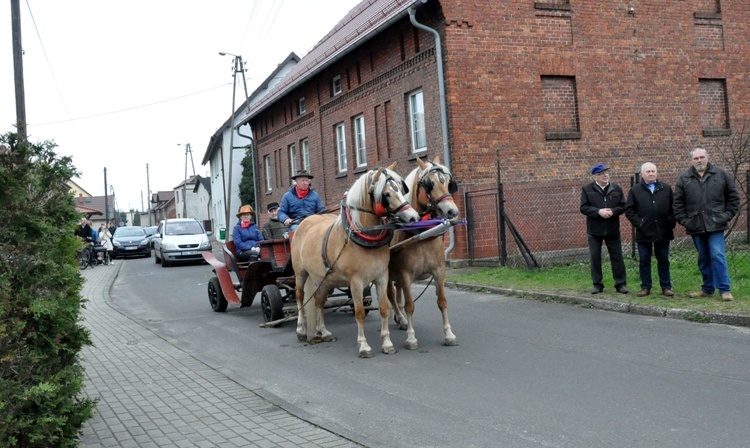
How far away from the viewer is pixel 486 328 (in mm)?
9133

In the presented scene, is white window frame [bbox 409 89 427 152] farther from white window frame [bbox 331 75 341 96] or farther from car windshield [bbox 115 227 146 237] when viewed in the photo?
A: car windshield [bbox 115 227 146 237]

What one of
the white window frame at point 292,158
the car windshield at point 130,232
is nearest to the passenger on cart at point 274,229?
the white window frame at point 292,158

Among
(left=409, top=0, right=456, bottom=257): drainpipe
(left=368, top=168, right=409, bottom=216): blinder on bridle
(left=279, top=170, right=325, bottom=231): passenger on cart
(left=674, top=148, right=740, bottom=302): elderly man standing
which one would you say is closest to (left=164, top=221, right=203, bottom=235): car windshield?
(left=409, top=0, right=456, bottom=257): drainpipe

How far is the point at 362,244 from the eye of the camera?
744 cm

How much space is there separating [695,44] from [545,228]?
286 inches

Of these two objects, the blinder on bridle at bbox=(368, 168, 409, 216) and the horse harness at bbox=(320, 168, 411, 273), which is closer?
the blinder on bridle at bbox=(368, 168, 409, 216)

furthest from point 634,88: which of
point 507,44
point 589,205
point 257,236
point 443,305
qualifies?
point 443,305

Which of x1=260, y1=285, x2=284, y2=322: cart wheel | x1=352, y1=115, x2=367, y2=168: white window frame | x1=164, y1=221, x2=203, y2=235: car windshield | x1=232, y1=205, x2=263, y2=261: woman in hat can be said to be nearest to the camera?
x1=260, y1=285, x2=284, y2=322: cart wheel

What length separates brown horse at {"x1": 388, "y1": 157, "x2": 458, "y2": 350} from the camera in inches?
292

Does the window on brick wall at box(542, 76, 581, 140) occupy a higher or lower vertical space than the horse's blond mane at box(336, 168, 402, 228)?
higher

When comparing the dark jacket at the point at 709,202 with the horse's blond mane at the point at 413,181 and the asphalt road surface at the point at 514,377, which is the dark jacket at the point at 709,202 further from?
the horse's blond mane at the point at 413,181

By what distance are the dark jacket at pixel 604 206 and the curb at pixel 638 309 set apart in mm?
1055

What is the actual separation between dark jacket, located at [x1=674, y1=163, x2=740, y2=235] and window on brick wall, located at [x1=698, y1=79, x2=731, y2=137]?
11433 mm

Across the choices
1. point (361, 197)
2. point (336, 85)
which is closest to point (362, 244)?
point (361, 197)
